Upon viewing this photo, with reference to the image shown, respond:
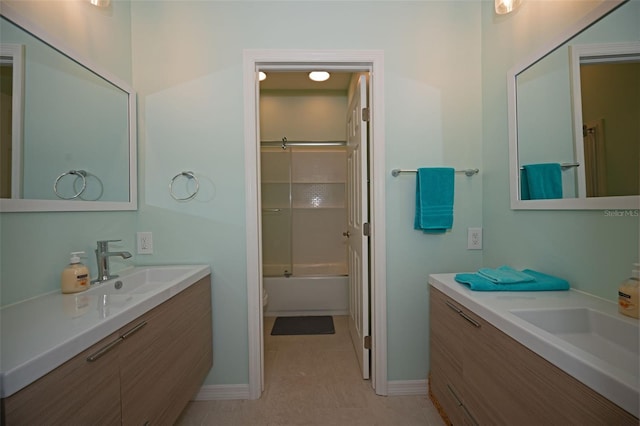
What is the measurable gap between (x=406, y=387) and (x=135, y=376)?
1.56 m

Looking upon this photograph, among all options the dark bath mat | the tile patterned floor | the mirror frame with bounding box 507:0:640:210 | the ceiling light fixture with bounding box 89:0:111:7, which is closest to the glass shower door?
the dark bath mat

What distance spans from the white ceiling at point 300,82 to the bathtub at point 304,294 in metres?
2.21

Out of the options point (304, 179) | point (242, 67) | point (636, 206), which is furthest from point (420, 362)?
point (304, 179)

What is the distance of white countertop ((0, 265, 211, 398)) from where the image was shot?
633mm

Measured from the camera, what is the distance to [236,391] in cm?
176

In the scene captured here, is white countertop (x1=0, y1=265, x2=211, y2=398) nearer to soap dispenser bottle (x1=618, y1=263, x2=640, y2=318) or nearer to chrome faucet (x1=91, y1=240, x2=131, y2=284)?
chrome faucet (x1=91, y1=240, x2=131, y2=284)

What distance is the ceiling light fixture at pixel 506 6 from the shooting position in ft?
4.82

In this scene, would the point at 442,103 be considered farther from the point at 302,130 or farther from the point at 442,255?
the point at 302,130

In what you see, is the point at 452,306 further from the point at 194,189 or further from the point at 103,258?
the point at 103,258

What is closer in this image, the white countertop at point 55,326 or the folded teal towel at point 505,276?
the white countertop at point 55,326

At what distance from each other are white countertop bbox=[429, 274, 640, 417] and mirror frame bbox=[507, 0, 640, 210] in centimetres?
36

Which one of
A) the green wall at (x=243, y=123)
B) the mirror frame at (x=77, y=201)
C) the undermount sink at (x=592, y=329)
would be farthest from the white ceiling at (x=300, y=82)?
the undermount sink at (x=592, y=329)

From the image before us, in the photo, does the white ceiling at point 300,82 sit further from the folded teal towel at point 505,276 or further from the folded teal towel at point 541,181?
the folded teal towel at point 505,276

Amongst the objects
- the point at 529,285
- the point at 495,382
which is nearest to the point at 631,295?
the point at 529,285
